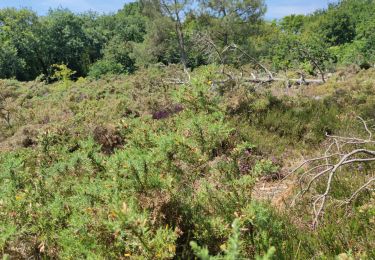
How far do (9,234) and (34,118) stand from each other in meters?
10.9

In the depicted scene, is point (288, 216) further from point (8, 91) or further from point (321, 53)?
point (321, 53)

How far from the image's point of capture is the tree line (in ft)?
99.1

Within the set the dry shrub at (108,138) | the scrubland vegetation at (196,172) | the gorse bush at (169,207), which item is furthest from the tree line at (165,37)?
the gorse bush at (169,207)

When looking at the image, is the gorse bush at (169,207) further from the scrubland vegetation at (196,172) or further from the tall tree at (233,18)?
the tall tree at (233,18)

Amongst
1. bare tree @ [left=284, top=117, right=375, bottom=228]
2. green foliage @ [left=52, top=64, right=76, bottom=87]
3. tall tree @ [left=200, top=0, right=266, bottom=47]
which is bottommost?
bare tree @ [left=284, top=117, right=375, bottom=228]

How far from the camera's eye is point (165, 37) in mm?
31719

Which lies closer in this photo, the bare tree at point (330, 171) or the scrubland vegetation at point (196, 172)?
the scrubland vegetation at point (196, 172)

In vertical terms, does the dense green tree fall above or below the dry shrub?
above

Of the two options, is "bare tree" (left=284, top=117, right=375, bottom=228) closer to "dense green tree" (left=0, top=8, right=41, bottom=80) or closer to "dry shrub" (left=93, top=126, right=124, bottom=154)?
"dry shrub" (left=93, top=126, right=124, bottom=154)

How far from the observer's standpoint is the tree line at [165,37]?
1189 inches

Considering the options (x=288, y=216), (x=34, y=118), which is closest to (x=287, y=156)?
(x=288, y=216)

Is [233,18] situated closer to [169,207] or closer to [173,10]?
[173,10]

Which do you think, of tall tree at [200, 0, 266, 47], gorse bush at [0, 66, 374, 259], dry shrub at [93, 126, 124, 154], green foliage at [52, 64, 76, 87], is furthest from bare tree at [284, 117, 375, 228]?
tall tree at [200, 0, 266, 47]

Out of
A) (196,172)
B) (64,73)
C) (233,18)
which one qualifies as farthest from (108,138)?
(233,18)
